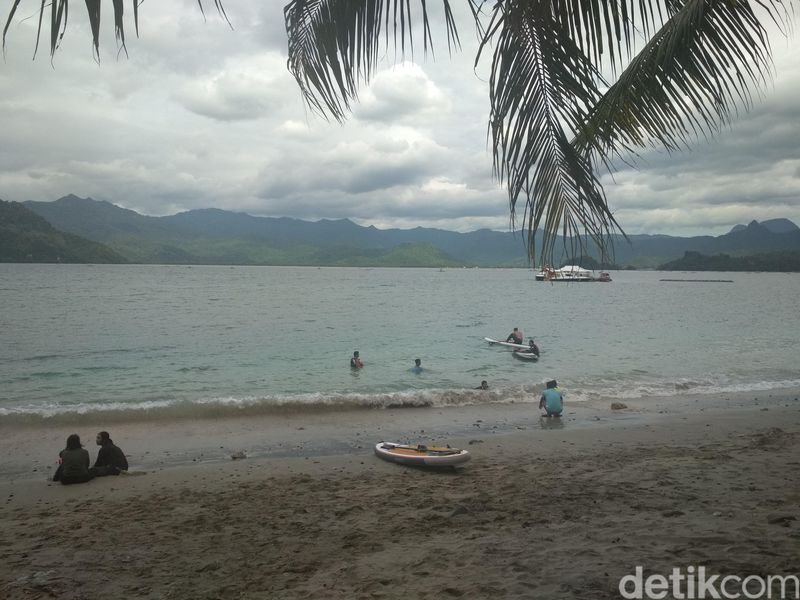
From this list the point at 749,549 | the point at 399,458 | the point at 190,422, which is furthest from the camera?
the point at 190,422

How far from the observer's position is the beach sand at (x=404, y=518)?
4730 millimetres

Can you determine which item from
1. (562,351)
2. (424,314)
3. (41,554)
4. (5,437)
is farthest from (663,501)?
(424,314)

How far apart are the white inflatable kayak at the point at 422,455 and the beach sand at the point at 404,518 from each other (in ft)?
0.70

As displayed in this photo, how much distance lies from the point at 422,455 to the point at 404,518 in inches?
120

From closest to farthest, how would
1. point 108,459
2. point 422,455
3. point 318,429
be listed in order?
point 422,455
point 108,459
point 318,429

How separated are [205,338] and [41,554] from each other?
28.5m

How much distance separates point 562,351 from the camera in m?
29.9

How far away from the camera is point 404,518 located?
6.71m

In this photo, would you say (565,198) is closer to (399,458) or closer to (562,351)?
(399,458)

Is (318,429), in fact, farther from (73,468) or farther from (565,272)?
(565,272)

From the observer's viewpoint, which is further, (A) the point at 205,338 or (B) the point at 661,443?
(A) the point at 205,338

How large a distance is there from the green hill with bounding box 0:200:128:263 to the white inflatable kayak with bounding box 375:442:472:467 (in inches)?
7705

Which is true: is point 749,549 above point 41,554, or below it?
above

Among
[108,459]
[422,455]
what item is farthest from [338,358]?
[422,455]
